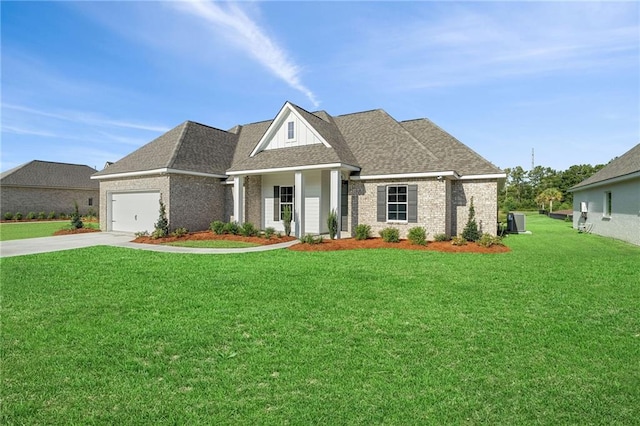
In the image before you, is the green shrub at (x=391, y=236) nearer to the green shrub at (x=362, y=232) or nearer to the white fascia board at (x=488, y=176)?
the green shrub at (x=362, y=232)

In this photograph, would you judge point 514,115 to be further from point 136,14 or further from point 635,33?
point 136,14

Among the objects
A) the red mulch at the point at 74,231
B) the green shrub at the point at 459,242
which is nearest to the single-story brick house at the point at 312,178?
the red mulch at the point at 74,231

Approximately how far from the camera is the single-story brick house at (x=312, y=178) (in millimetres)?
15445

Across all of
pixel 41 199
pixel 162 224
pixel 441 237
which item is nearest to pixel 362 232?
pixel 441 237

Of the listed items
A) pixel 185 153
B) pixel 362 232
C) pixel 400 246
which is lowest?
pixel 400 246

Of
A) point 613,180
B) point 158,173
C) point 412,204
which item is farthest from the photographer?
point 158,173

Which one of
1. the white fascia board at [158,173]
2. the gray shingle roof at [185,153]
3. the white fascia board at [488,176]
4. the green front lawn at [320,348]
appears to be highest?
the gray shingle roof at [185,153]

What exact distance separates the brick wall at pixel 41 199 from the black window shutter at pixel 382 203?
34975 millimetres

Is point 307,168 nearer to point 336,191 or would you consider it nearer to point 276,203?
point 336,191

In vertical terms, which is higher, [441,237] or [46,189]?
[46,189]

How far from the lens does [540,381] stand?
11.1ft

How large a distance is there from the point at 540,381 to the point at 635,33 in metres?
13.3

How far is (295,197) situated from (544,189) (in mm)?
60528

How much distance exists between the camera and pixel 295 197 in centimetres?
1734
